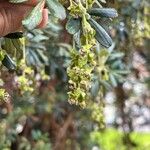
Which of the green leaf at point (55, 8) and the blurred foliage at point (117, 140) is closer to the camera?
the green leaf at point (55, 8)

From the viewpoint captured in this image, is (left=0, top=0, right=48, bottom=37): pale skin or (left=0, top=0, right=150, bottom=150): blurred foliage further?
(left=0, top=0, right=150, bottom=150): blurred foliage

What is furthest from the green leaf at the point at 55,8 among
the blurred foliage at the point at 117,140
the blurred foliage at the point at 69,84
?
the blurred foliage at the point at 117,140

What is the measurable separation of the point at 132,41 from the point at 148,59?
43.2 inches

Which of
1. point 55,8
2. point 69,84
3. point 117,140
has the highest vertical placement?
point 55,8

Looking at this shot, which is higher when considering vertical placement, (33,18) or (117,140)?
(33,18)

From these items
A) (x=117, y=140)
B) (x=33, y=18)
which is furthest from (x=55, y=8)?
(x=117, y=140)

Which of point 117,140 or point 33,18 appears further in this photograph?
point 117,140

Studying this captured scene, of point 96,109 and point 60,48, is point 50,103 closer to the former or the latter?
point 60,48

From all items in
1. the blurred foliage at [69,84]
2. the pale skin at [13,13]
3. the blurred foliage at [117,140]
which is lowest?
the blurred foliage at [117,140]

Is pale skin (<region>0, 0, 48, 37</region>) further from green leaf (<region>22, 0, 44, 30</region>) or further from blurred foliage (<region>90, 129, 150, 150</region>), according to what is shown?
blurred foliage (<region>90, 129, 150, 150</region>)

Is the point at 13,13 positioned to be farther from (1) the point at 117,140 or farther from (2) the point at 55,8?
(1) the point at 117,140

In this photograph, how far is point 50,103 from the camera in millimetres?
2096

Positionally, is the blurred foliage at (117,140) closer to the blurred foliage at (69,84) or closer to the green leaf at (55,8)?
the blurred foliage at (69,84)

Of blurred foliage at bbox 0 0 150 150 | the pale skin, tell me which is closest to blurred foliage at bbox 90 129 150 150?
blurred foliage at bbox 0 0 150 150
